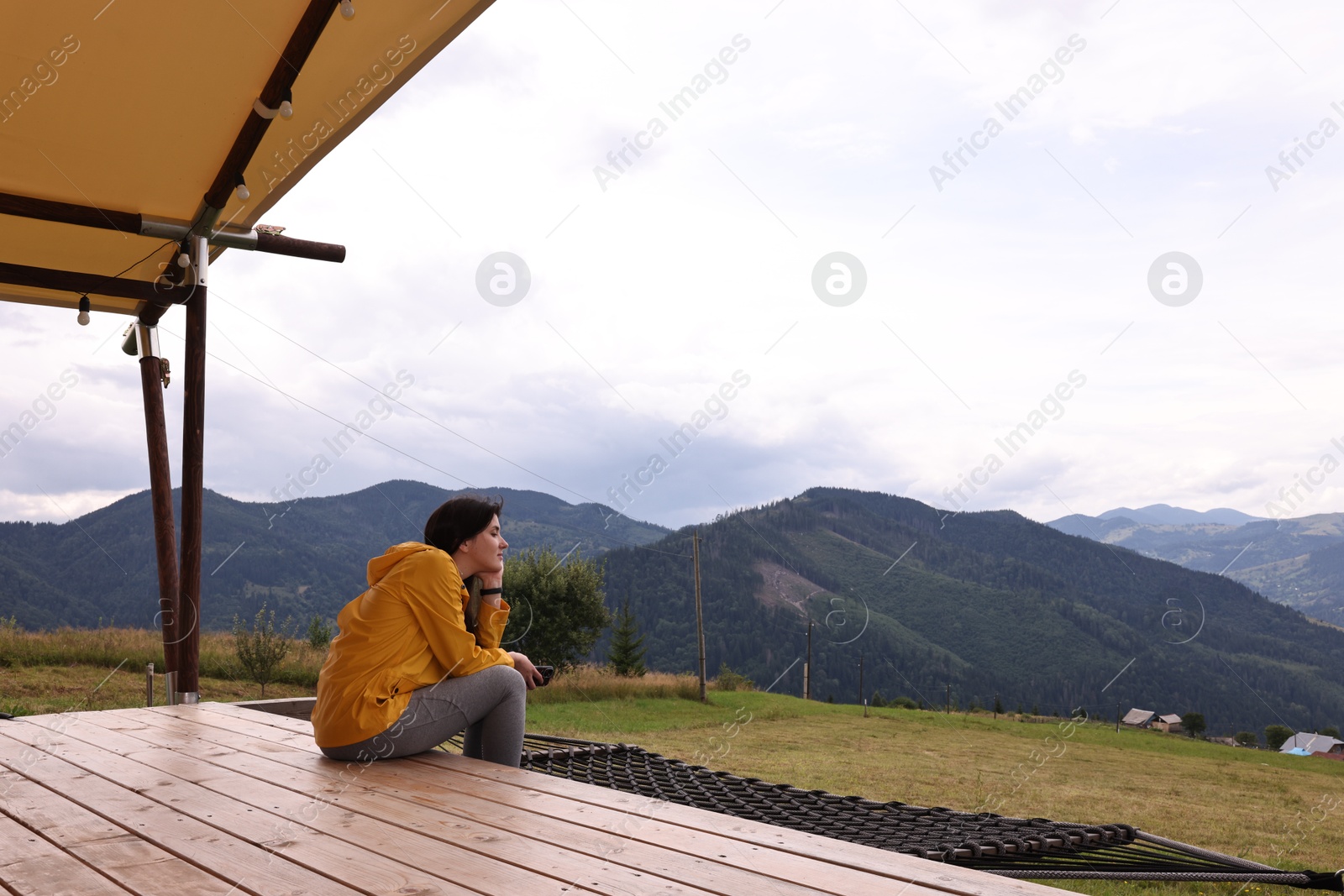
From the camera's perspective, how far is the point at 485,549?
8.91 ft

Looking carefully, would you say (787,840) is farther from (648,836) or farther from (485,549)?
(485,549)

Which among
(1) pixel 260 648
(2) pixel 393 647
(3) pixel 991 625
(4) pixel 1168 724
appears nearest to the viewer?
(2) pixel 393 647

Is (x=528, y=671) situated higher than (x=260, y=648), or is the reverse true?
(x=528, y=671)

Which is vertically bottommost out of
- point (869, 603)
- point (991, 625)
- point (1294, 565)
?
point (991, 625)

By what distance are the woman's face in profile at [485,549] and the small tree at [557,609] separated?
2190 centimetres

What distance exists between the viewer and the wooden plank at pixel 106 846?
1.45 meters

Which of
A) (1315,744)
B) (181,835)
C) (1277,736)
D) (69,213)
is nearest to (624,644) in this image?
(69,213)

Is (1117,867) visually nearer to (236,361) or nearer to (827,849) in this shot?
(827,849)

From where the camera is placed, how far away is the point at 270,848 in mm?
1663

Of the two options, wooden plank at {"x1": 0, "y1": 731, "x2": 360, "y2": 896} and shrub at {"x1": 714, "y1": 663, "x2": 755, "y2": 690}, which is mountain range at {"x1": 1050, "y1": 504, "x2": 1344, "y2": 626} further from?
wooden plank at {"x1": 0, "y1": 731, "x2": 360, "y2": 896}

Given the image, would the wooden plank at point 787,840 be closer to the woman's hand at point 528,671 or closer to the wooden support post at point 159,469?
the woman's hand at point 528,671

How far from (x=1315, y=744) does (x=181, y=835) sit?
50384 millimetres

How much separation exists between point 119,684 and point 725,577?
81156 mm

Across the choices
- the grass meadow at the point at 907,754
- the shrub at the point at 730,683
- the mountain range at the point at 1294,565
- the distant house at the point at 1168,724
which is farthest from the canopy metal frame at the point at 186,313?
the mountain range at the point at 1294,565
